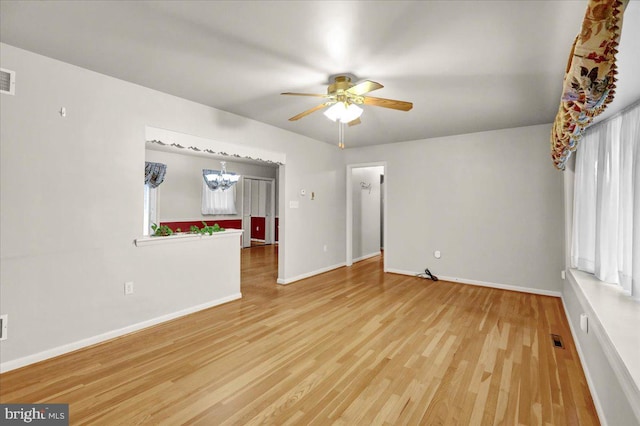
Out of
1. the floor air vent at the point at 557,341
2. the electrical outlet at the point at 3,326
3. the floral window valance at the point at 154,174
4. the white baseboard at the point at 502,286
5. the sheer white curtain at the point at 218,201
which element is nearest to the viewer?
the electrical outlet at the point at 3,326

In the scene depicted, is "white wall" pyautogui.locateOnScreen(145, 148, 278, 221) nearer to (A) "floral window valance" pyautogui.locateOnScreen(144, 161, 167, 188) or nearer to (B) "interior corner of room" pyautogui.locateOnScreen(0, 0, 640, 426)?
(A) "floral window valance" pyautogui.locateOnScreen(144, 161, 167, 188)

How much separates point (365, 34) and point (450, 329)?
9.10 ft

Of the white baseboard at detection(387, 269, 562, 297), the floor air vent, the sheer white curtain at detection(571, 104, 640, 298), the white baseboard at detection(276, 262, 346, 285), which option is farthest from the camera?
the white baseboard at detection(276, 262, 346, 285)

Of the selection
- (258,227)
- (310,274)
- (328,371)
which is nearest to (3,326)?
(328,371)

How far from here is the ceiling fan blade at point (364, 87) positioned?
232 cm

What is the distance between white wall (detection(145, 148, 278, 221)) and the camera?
6887mm

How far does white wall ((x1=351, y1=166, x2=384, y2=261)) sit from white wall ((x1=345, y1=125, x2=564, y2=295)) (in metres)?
1.01

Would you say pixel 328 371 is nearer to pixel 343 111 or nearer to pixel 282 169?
pixel 343 111

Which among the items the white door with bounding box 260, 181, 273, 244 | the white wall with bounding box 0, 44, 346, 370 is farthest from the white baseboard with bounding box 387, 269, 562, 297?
the white door with bounding box 260, 181, 273, 244

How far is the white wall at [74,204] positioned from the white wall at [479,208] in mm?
3547

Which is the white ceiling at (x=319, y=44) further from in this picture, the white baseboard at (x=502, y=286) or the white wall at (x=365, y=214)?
the white wall at (x=365, y=214)

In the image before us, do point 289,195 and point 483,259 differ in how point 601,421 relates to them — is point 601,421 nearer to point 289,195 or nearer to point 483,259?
point 483,259

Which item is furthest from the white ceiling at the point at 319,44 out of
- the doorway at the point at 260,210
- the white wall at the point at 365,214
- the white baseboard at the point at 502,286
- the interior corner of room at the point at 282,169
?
the doorway at the point at 260,210

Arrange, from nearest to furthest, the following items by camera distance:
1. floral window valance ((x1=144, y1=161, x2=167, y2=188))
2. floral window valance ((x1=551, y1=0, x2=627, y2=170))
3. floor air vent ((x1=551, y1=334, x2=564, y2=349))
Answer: floral window valance ((x1=551, y1=0, x2=627, y2=170)) → floor air vent ((x1=551, y1=334, x2=564, y2=349)) → floral window valance ((x1=144, y1=161, x2=167, y2=188))
